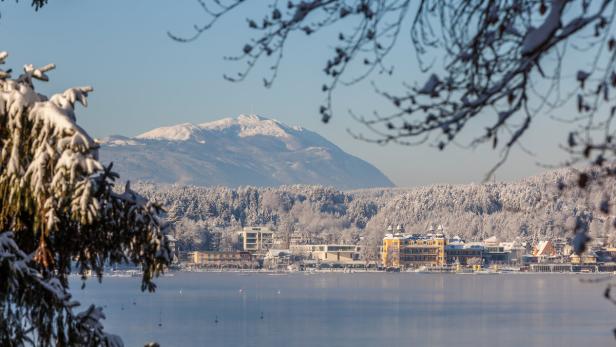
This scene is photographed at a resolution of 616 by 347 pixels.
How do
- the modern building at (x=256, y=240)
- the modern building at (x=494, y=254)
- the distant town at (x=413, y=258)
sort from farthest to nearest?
the modern building at (x=256, y=240) < the modern building at (x=494, y=254) < the distant town at (x=413, y=258)

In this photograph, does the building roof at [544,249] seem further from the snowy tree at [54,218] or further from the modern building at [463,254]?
the snowy tree at [54,218]

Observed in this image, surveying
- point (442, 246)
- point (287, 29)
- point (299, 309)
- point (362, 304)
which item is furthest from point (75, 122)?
point (442, 246)

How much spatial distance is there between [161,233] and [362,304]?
6513cm

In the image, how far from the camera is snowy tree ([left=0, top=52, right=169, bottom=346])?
7.09 metres

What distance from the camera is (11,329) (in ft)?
24.6

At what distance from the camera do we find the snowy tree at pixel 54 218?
7.09 m

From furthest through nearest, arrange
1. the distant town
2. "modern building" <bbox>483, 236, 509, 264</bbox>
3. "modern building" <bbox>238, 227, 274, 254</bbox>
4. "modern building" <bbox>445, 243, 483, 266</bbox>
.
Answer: "modern building" <bbox>238, 227, 274, 254</bbox>, "modern building" <bbox>483, 236, 509, 264</bbox>, "modern building" <bbox>445, 243, 483, 266</bbox>, the distant town

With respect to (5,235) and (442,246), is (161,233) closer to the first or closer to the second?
(5,235)

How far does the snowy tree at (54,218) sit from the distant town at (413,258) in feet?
529

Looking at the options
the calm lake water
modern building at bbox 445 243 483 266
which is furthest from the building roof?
the calm lake water

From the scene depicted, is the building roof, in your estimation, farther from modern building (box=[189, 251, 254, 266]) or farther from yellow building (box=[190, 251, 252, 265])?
yellow building (box=[190, 251, 252, 265])

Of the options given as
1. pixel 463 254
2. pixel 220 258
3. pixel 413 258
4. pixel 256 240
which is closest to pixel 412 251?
pixel 413 258

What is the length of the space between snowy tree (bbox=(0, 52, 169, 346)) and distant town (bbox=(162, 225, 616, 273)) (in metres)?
161

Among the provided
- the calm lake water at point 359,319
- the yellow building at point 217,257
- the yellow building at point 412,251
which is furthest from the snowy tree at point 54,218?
the yellow building at point 217,257
